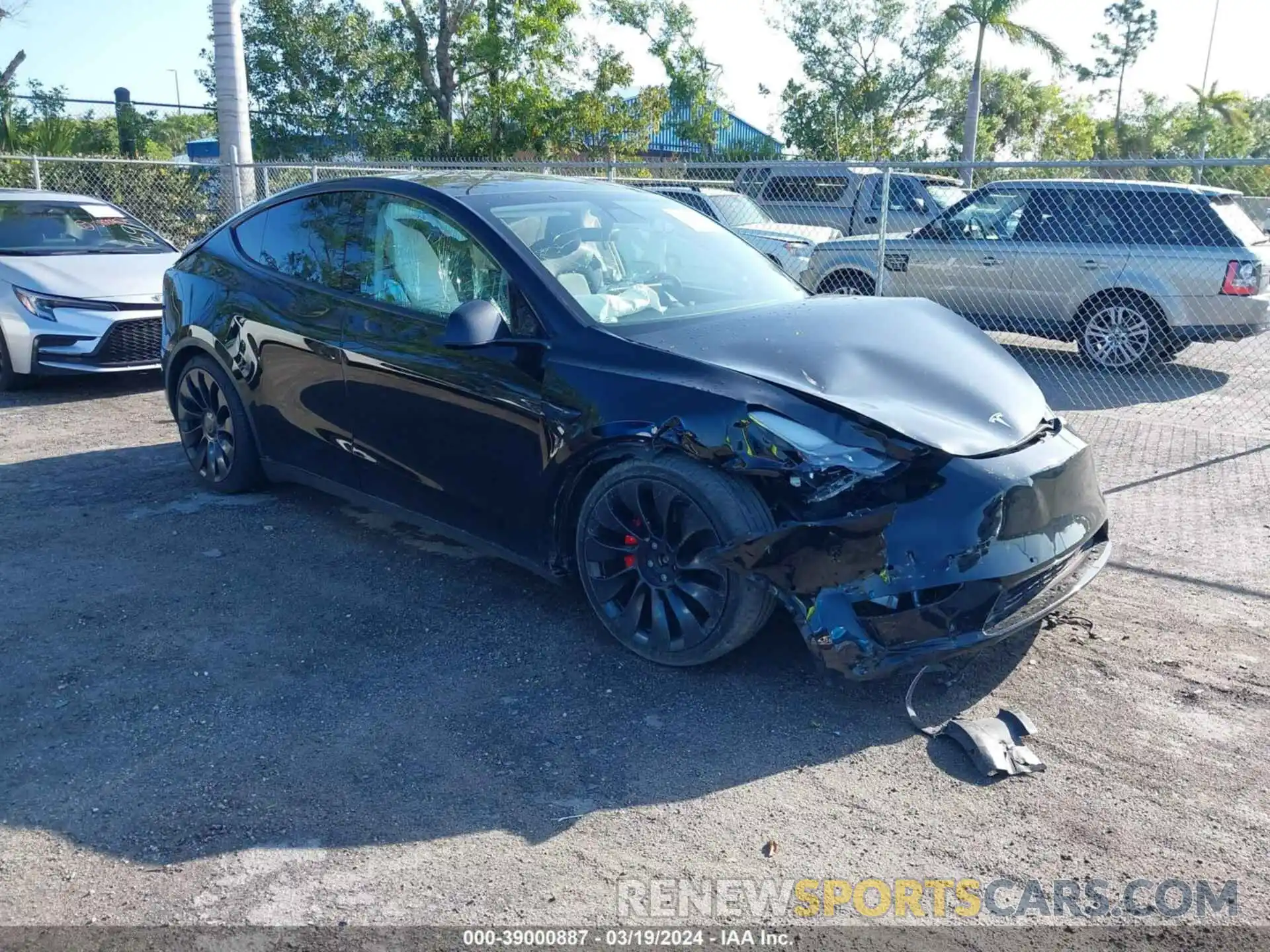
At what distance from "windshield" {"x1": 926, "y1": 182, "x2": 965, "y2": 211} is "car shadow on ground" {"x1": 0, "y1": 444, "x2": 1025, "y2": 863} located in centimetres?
897

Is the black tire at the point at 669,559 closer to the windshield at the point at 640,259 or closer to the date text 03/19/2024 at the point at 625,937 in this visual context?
the windshield at the point at 640,259

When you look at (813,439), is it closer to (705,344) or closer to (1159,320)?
(705,344)

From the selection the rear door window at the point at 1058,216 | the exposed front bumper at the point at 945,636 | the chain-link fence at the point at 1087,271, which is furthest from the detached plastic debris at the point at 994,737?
the rear door window at the point at 1058,216

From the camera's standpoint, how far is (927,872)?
283cm

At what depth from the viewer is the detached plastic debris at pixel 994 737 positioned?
10.8 ft

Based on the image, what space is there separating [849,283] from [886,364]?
267 inches

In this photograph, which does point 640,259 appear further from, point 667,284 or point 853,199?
point 853,199

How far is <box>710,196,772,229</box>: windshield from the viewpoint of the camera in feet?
36.4

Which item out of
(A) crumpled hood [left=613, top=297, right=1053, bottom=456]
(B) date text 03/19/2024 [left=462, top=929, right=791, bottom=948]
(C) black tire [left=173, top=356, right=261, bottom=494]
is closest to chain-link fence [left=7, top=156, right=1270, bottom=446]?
(C) black tire [left=173, top=356, right=261, bottom=494]

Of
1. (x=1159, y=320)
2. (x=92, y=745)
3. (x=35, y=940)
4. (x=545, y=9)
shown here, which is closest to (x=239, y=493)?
(x=92, y=745)

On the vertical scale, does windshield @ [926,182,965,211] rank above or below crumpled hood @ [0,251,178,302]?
above

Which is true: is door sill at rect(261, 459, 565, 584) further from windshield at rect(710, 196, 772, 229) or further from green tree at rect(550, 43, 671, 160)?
green tree at rect(550, 43, 671, 160)

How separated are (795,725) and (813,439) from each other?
961 millimetres

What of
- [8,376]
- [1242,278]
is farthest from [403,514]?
[1242,278]
